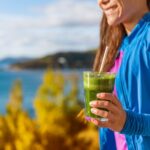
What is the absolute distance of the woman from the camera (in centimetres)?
97

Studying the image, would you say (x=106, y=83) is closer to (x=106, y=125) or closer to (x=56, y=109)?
(x=106, y=125)

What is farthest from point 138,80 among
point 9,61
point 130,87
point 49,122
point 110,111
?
point 9,61

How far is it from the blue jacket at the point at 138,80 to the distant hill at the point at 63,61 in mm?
2009

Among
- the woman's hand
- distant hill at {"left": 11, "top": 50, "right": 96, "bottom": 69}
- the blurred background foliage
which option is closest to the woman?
the woman's hand

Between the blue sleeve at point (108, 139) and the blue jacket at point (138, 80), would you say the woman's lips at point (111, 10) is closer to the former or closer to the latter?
the blue jacket at point (138, 80)

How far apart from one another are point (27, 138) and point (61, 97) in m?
0.30

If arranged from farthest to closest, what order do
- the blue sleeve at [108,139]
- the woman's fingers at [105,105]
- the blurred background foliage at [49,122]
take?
the blurred background foliage at [49,122] < the blue sleeve at [108,139] < the woman's fingers at [105,105]

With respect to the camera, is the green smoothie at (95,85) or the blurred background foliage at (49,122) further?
the blurred background foliage at (49,122)

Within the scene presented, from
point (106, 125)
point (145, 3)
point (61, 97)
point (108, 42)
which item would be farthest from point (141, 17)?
point (61, 97)

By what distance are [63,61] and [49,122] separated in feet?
1.21

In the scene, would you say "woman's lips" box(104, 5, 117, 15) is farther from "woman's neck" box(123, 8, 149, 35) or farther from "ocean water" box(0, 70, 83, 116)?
Answer: "ocean water" box(0, 70, 83, 116)

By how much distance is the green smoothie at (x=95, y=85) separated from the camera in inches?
39.3

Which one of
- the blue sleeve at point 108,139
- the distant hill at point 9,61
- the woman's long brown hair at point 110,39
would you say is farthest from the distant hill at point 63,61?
the blue sleeve at point 108,139

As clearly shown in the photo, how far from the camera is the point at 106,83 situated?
100 centimetres
